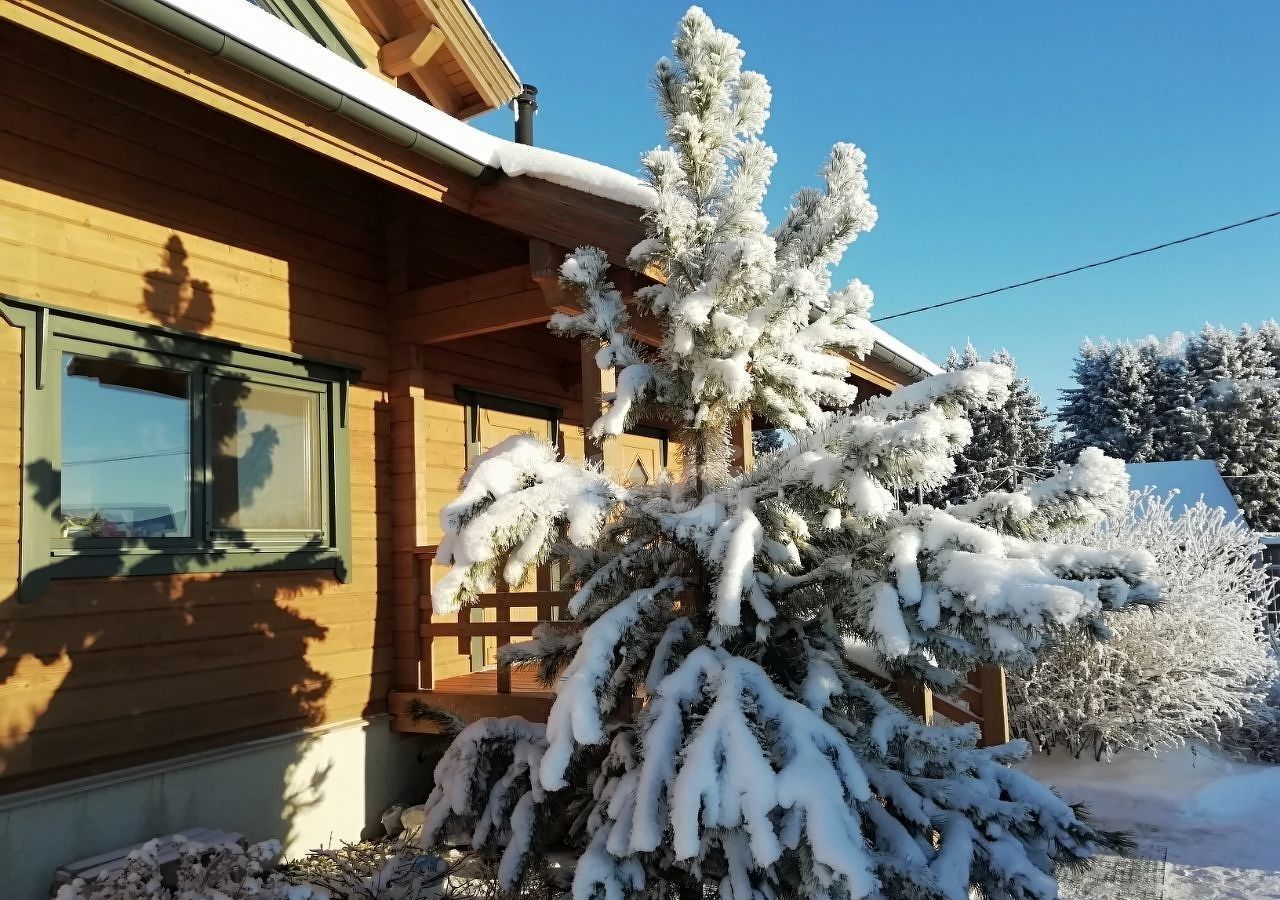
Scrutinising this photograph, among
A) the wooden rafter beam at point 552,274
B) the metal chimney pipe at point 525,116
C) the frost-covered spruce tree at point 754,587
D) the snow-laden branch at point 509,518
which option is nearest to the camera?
the frost-covered spruce tree at point 754,587

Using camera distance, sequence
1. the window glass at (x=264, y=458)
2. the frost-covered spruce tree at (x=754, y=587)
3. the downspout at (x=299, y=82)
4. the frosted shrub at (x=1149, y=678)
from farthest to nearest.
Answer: the frosted shrub at (x=1149, y=678)
the window glass at (x=264, y=458)
the downspout at (x=299, y=82)
the frost-covered spruce tree at (x=754, y=587)

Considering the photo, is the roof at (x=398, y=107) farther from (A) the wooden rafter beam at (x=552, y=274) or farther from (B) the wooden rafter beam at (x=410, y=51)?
(B) the wooden rafter beam at (x=410, y=51)

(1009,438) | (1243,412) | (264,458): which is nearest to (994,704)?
(264,458)

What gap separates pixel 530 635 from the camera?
4.34 metres

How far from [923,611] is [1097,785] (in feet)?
16.7

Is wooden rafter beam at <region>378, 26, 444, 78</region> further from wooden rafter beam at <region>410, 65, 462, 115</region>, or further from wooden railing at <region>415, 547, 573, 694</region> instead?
wooden railing at <region>415, 547, 573, 694</region>

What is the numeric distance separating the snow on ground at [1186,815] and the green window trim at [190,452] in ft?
14.2

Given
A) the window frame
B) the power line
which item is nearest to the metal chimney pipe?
the window frame

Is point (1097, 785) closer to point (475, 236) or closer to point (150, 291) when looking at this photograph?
point (475, 236)

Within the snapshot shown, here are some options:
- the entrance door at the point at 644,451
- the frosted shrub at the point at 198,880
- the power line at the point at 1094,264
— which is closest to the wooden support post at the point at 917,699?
the frosted shrub at the point at 198,880

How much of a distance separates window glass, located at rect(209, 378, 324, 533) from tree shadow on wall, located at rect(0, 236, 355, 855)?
0.04ft

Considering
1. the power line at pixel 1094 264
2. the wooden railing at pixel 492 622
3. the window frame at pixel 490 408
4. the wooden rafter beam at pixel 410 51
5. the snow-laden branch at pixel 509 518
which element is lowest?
the wooden railing at pixel 492 622

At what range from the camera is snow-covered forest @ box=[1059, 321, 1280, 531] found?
2730 centimetres

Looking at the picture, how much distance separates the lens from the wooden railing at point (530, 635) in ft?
15.2
